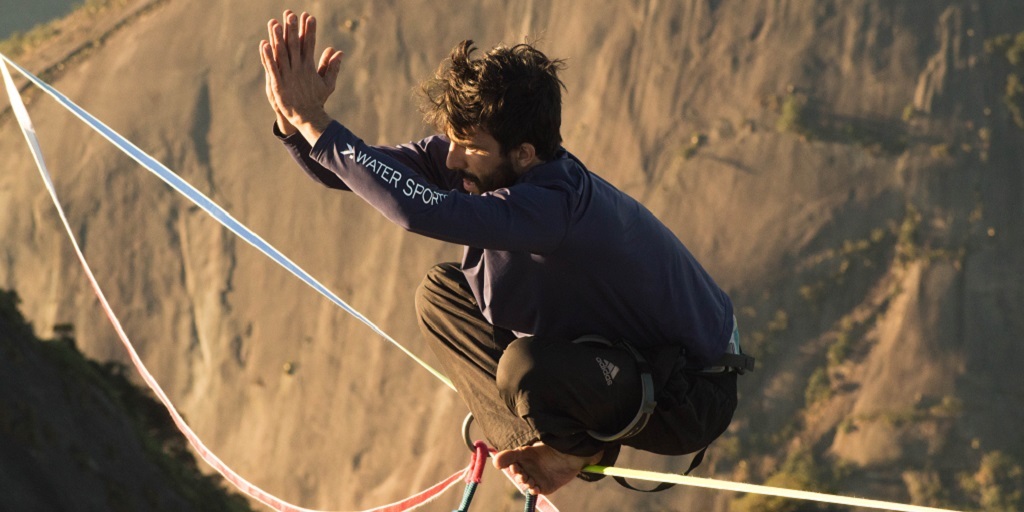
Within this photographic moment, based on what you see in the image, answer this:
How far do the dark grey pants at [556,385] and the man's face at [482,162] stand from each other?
543 millimetres

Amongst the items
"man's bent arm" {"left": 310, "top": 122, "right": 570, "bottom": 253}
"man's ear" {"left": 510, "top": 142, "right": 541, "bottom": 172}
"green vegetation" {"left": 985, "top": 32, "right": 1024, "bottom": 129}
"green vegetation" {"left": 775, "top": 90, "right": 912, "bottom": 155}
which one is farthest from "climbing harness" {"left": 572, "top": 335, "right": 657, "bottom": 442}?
"green vegetation" {"left": 985, "top": 32, "right": 1024, "bottom": 129}

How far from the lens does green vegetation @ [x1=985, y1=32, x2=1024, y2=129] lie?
17.5m

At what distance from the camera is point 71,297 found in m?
17.5

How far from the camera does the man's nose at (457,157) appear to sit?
144 inches

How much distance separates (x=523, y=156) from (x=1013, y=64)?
16.3 metres

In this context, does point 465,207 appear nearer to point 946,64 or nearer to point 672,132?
point 672,132

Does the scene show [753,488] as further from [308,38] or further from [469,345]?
[308,38]

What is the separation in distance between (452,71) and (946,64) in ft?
52.3

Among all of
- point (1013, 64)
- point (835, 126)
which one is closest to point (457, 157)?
point (835, 126)

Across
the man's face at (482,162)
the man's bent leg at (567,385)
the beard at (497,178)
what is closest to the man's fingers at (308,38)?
the man's face at (482,162)

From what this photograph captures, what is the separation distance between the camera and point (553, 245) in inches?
134

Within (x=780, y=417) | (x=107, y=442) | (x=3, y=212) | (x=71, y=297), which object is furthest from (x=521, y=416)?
(x=3, y=212)

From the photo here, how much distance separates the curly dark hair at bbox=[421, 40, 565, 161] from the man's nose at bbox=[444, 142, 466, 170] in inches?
1.9

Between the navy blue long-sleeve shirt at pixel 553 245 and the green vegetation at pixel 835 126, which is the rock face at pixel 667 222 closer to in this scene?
→ the green vegetation at pixel 835 126
